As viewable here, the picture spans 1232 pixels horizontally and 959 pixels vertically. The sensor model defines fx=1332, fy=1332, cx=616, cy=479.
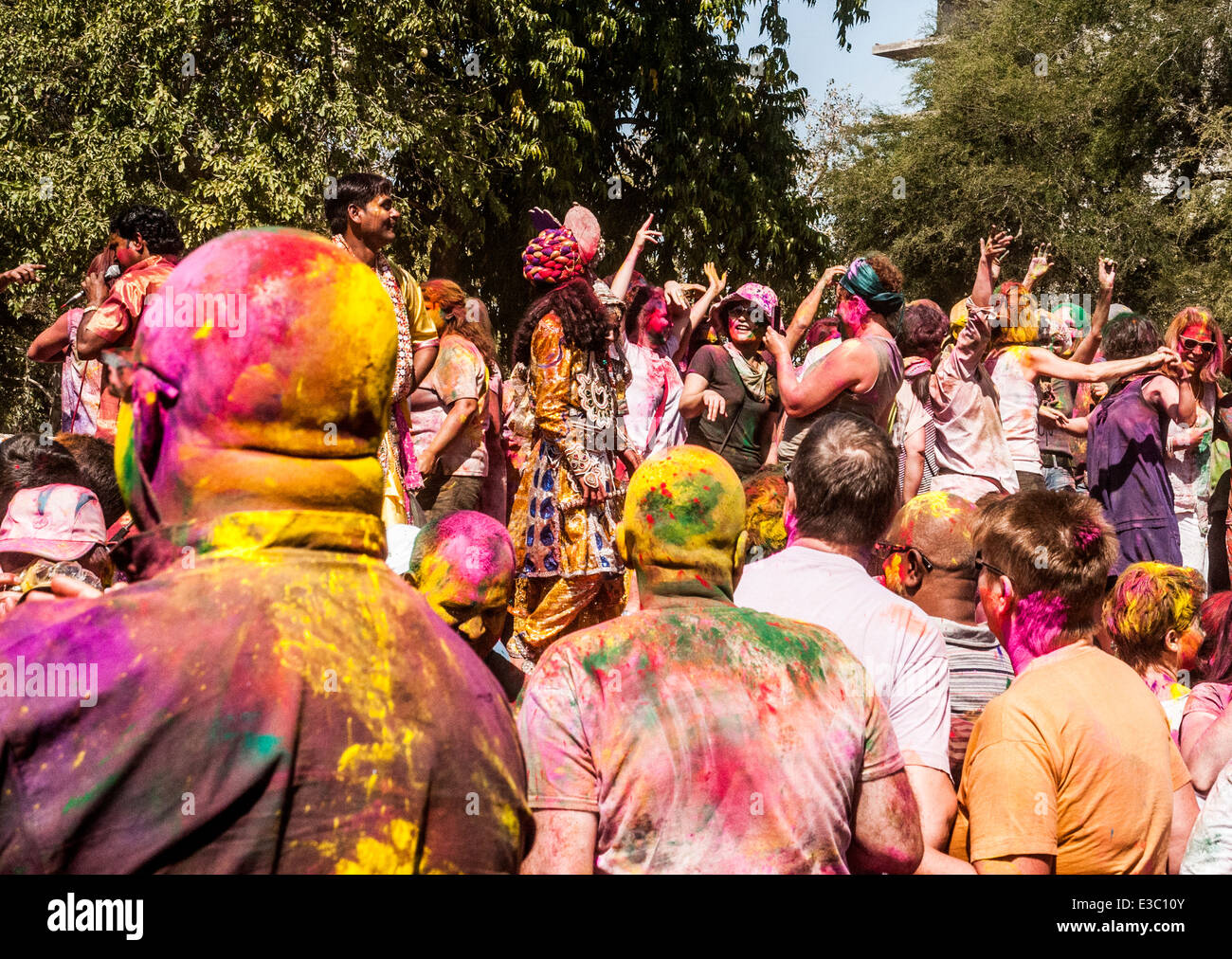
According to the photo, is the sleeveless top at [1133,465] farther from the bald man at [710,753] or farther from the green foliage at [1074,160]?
the green foliage at [1074,160]

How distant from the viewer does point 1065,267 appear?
2342 centimetres

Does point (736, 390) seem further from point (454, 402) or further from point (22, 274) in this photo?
point (22, 274)

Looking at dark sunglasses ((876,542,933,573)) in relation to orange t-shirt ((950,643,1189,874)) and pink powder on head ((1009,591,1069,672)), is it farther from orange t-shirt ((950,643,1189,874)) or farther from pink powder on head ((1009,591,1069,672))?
orange t-shirt ((950,643,1189,874))

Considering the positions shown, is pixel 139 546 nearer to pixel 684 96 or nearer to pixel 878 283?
pixel 878 283

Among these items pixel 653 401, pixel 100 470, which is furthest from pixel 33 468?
pixel 653 401

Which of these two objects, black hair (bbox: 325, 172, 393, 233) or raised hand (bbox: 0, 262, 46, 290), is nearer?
black hair (bbox: 325, 172, 393, 233)

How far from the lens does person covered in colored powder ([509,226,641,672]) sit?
628cm

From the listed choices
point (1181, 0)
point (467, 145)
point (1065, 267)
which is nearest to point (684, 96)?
point (467, 145)

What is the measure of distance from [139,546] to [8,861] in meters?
0.40

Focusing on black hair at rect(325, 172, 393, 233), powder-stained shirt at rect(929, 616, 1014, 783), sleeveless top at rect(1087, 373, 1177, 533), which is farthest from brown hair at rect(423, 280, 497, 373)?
powder-stained shirt at rect(929, 616, 1014, 783)

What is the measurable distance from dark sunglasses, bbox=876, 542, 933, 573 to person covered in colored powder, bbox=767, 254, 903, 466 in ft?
4.92

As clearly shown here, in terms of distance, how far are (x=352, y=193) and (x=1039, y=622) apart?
3429 millimetres

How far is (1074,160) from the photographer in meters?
24.3

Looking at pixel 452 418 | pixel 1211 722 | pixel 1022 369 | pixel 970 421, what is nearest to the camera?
pixel 1211 722
